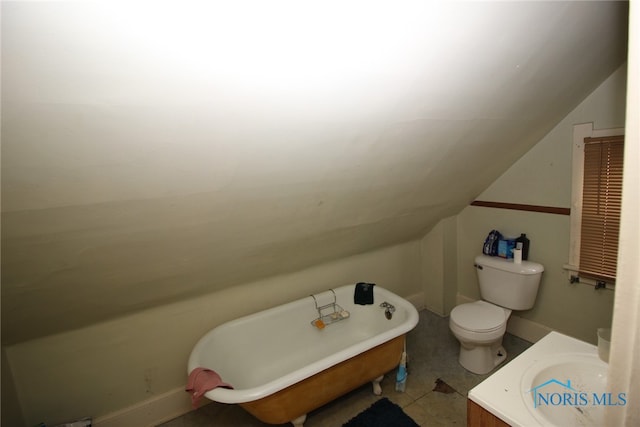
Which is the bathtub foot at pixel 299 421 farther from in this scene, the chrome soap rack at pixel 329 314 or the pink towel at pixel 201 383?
the chrome soap rack at pixel 329 314

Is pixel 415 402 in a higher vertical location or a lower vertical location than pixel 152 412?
lower

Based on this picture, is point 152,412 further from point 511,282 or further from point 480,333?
point 511,282

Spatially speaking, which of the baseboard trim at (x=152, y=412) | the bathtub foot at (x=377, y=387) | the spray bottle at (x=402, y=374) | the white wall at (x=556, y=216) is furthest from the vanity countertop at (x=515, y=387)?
the baseboard trim at (x=152, y=412)

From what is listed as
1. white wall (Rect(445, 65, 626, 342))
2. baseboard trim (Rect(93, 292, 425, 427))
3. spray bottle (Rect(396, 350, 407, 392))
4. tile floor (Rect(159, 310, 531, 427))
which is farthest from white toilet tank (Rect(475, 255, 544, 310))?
baseboard trim (Rect(93, 292, 425, 427))

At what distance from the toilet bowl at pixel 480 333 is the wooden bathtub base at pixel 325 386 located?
1.63ft

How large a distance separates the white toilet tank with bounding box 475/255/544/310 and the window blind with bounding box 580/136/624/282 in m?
0.32

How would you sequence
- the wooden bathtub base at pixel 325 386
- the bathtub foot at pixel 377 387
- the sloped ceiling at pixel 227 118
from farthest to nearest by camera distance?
the bathtub foot at pixel 377 387 < the wooden bathtub base at pixel 325 386 < the sloped ceiling at pixel 227 118

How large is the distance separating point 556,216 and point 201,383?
2634mm

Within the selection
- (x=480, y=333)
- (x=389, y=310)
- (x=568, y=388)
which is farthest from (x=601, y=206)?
(x=389, y=310)

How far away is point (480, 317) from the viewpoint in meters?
2.33

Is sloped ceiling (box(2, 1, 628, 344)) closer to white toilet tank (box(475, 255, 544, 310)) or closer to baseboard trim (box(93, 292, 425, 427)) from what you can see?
baseboard trim (box(93, 292, 425, 427))

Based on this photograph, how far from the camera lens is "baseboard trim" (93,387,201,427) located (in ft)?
6.32

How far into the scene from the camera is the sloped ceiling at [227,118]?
2.66ft

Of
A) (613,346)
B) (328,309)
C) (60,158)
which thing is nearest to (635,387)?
(613,346)
